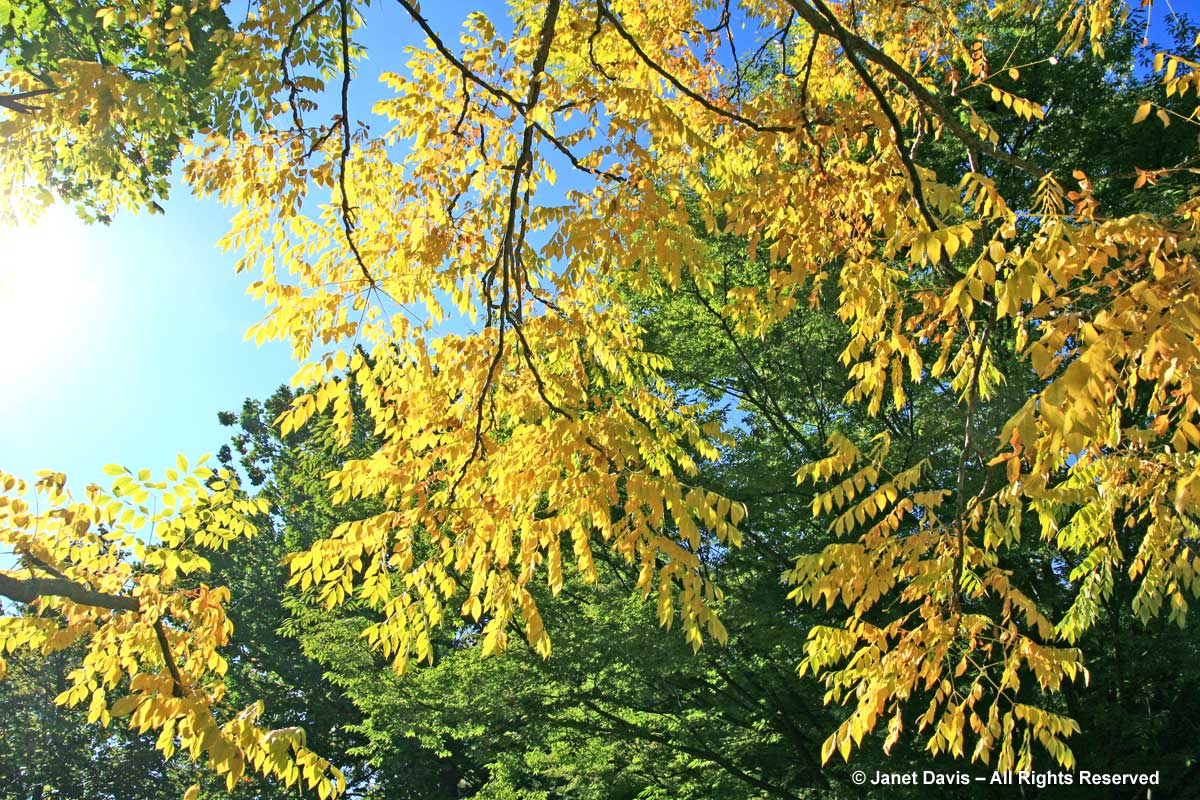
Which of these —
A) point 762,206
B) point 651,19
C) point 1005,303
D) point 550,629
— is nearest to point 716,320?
point 550,629

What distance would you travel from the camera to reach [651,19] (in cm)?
503

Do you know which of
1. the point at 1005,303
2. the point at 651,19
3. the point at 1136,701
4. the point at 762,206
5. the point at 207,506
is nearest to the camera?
the point at 1005,303

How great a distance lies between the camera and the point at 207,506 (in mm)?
4641

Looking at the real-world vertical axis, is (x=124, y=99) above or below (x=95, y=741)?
above

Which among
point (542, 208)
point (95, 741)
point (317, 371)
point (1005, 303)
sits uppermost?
point (542, 208)

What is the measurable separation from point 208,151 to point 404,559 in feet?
6.77

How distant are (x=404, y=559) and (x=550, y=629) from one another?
7.79 meters

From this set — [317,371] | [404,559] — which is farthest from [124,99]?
[404,559]

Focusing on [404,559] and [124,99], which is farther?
[124,99]

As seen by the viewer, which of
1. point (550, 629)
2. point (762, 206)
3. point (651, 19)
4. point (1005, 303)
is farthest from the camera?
point (550, 629)

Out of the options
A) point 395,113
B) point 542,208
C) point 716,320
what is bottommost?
point 542,208

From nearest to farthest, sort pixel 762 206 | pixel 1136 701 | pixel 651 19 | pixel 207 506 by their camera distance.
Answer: pixel 762 206 → pixel 207 506 → pixel 651 19 → pixel 1136 701

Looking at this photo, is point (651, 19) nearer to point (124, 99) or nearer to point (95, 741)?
point (124, 99)

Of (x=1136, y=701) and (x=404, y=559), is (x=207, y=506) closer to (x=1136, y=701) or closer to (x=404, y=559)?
(x=404, y=559)
